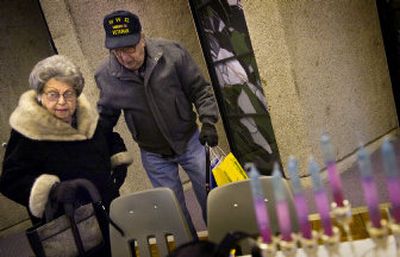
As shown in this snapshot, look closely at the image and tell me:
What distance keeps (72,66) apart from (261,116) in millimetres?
2464

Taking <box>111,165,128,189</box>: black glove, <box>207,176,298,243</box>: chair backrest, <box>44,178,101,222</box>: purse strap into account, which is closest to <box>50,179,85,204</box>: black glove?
<box>44,178,101,222</box>: purse strap

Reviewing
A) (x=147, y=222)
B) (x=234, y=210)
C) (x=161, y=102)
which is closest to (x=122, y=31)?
(x=161, y=102)

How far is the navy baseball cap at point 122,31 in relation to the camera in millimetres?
2445

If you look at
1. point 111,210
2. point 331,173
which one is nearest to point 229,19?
point 111,210

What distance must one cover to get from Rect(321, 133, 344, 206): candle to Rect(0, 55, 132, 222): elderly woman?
4.58 ft

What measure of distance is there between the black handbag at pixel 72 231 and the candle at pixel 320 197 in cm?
128

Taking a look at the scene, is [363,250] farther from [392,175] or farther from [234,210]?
[234,210]

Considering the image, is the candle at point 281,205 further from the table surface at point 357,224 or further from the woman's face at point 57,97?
the table surface at point 357,224

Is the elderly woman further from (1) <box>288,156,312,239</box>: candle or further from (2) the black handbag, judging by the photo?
(1) <box>288,156,312,239</box>: candle

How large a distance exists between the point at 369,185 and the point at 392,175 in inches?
2.2

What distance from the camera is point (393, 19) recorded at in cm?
372

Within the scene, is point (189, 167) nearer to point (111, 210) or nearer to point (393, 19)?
point (111, 210)

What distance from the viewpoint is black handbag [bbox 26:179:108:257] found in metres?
1.82

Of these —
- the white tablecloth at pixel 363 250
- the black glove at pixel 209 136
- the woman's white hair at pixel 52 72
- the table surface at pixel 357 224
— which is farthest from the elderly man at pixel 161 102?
the white tablecloth at pixel 363 250
